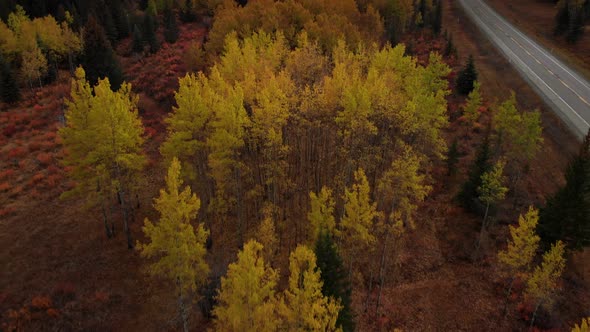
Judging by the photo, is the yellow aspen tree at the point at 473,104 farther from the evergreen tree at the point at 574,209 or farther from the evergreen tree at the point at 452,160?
the evergreen tree at the point at 574,209

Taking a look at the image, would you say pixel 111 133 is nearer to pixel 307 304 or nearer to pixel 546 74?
Result: pixel 307 304

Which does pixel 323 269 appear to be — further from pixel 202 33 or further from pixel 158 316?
pixel 202 33

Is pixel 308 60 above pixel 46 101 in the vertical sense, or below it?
above

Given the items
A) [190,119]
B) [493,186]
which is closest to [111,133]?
[190,119]

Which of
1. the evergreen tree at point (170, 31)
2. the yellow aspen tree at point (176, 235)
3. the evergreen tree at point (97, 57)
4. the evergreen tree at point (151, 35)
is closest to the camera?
the yellow aspen tree at point (176, 235)

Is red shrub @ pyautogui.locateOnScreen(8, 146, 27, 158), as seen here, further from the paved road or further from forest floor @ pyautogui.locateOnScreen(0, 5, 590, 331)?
the paved road

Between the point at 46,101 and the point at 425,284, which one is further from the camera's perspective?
the point at 46,101

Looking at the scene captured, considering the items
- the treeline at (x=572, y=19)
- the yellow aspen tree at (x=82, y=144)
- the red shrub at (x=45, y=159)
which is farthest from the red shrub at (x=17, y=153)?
the treeline at (x=572, y=19)

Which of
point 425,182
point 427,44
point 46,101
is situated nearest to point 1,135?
point 46,101
